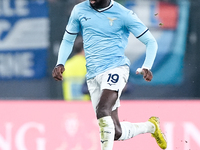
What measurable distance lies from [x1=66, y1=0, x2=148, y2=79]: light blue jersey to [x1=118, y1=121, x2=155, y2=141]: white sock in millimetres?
726

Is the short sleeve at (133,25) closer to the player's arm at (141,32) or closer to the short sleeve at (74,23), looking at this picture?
the player's arm at (141,32)

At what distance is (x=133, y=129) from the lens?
6.89 metres

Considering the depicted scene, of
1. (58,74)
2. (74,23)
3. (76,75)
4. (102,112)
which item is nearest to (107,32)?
(74,23)

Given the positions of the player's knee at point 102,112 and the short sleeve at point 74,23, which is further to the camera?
the short sleeve at point 74,23

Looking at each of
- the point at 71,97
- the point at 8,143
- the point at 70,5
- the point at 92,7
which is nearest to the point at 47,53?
the point at 70,5

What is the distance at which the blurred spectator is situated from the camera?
33.3ft

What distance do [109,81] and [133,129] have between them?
78 cm

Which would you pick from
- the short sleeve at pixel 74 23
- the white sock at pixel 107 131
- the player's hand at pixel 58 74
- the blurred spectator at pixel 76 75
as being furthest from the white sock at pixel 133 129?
the blurred spectator at pixel 76 75

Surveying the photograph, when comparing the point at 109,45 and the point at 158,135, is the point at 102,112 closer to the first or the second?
the point at 109,45

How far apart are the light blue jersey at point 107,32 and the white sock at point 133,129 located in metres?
0.73

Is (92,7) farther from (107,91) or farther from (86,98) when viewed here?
(86,98)

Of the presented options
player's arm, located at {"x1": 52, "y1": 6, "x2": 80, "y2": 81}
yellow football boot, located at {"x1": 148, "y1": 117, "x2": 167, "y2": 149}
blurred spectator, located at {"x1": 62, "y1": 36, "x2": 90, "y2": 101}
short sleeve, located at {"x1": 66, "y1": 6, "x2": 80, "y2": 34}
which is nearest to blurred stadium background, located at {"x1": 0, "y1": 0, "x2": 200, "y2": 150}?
blurred spectator, located at {"x1": 62, "y1": 36, "x2": 90, "y2": 101}

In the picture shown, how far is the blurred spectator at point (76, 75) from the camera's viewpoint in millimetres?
10141

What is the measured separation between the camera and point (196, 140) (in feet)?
26.7
